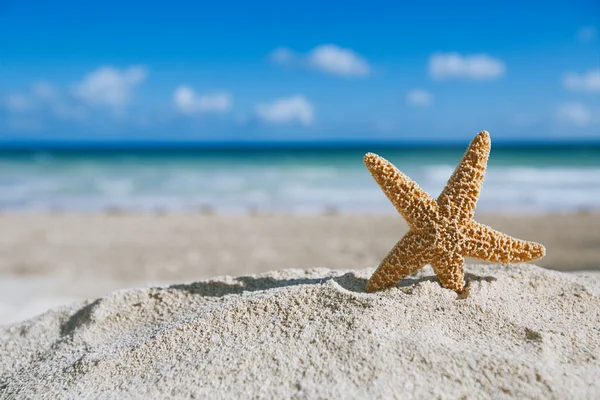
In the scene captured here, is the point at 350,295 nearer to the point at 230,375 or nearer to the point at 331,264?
the point at 230,375

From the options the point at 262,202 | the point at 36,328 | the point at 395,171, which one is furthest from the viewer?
the point at 262,202

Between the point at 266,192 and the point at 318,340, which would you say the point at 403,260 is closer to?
the point at 318,340

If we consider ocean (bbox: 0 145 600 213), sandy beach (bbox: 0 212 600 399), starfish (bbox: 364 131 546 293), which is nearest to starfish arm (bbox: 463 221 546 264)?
starfish (bbox: 364 131 546 293)

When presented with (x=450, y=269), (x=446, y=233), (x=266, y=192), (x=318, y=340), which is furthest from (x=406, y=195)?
(x=266, y=192)

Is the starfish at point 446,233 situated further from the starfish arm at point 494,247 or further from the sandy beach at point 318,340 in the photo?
the sandy beach at point 318,340

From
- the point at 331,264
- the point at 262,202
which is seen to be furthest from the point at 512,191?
the point at 331,264

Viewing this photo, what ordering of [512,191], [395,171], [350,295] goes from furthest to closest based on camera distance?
[512,191] → [395,171] → [350,295]

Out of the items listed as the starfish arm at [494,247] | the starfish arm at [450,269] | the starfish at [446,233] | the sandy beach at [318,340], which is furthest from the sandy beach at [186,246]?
the starfish arm at [494,247]
